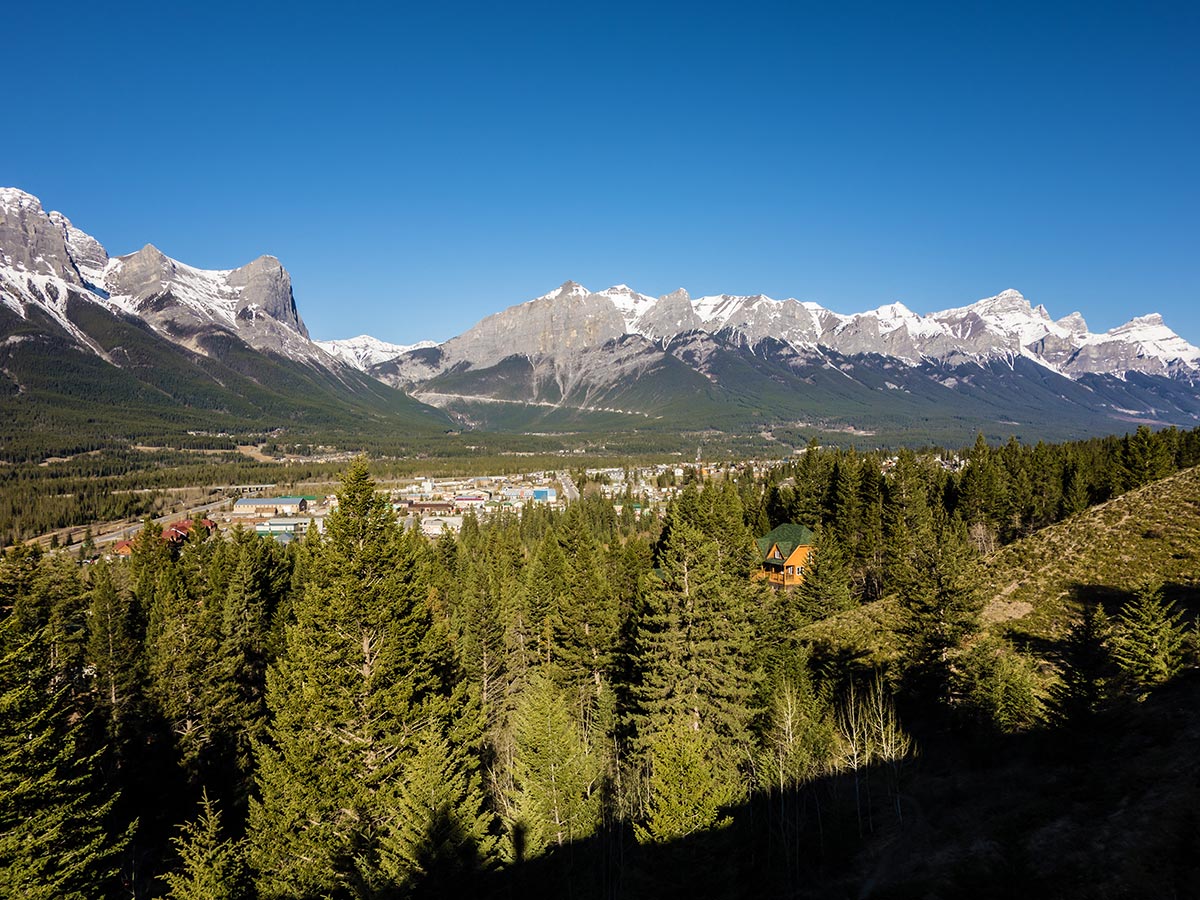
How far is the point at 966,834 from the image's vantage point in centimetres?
1923

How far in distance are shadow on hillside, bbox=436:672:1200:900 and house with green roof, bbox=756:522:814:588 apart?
41.5 metres

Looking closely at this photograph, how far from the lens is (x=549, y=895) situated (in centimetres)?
1977

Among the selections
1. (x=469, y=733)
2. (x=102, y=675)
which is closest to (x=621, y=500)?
(x=102, y=675)

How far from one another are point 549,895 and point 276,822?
883 cm

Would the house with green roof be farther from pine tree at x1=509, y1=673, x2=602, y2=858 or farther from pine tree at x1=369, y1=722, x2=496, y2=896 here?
pine tree at x1=369, y1=722, x2=496, y2=896

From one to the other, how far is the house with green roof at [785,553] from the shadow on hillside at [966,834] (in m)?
41.5

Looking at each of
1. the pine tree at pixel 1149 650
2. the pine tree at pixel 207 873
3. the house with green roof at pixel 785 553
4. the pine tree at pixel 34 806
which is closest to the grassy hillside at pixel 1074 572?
the pine tree at pixel 1149 650

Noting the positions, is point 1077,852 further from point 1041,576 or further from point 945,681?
point 1041,576

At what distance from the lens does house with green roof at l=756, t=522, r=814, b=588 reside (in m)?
67.2

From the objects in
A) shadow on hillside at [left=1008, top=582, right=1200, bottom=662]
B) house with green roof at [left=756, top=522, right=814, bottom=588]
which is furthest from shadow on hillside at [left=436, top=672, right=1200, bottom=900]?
house with green roof at [left=756, top=522, right=814, bottom=588]

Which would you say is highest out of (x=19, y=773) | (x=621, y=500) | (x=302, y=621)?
(x=302, y=621)

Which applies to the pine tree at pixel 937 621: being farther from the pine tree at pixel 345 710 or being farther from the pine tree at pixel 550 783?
the pine tree at pixel 345 710

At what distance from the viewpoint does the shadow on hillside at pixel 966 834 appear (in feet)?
48.1

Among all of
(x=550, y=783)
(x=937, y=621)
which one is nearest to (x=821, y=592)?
(x=937, y=621)
